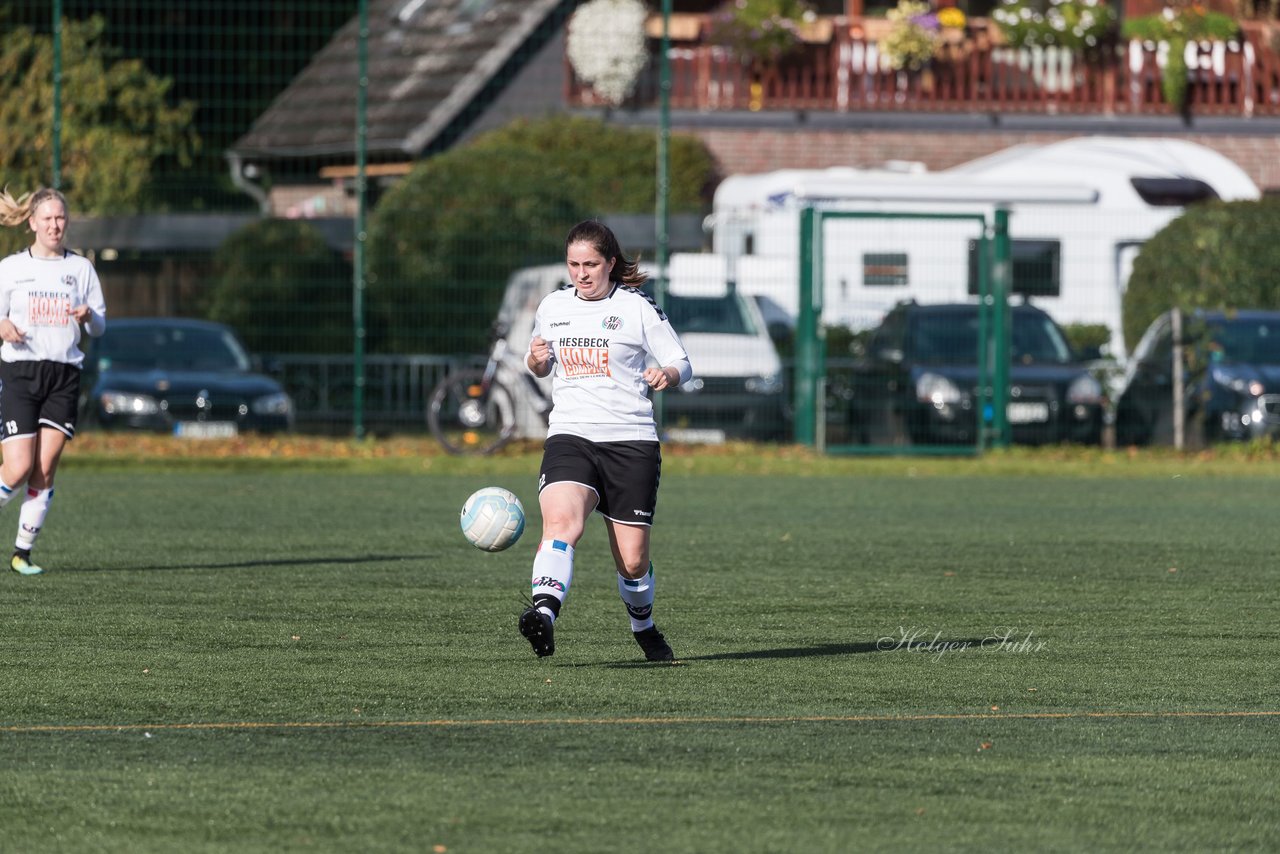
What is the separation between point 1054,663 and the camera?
30.9ft

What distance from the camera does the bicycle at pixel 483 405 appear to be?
2228cm

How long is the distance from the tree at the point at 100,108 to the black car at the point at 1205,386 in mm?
11129

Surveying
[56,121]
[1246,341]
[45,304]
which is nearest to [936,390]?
[1246,341]

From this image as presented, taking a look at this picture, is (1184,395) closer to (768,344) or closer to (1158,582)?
(768,344)

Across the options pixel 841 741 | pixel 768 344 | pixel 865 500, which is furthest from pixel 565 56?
pixel 841 741

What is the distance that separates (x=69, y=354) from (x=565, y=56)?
23110mm

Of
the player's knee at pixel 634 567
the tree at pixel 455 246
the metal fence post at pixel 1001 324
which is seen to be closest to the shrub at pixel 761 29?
the tree at pixel 455 246

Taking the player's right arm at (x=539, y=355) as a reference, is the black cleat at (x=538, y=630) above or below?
below

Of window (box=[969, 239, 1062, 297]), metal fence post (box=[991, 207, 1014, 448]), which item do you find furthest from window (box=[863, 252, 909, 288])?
window (box=[969, 239, 1062, 297])

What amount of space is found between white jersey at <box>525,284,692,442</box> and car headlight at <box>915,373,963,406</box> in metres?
14.0

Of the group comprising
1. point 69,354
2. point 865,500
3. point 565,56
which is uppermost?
point 565,56

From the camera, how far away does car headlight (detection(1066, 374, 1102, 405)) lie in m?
23.3

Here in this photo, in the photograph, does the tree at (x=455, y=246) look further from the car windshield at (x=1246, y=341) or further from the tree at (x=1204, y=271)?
the car windshield at (x=1246, y=341)

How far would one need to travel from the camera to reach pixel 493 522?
959 centimetres
